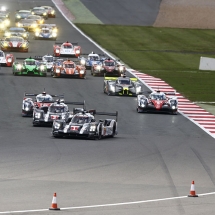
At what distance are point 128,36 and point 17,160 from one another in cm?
5955

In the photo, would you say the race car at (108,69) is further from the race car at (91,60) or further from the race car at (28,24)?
the race car at (28,24)

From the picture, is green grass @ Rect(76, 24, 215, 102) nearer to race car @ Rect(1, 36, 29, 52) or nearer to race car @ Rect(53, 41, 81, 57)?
race car @ Rect(53, 41, 81, 57)

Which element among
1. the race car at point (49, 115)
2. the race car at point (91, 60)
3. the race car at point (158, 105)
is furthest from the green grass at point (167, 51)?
the race car at point (49, 115)

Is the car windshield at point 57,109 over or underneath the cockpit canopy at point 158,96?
underneath

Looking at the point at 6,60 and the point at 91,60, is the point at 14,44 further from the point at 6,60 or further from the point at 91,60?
the point at 91,60

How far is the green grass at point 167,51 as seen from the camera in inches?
2557

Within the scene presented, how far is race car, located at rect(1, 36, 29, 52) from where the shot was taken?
253 ft

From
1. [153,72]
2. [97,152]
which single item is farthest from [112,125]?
[153,72]

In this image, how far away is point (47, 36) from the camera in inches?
3423

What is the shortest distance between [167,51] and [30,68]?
70.8ft

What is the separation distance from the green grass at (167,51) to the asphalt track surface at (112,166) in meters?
13.4

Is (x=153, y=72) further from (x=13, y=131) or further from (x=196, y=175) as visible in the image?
(x=196, y=175)

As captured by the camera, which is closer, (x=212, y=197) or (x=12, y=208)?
(x=12, y=208)

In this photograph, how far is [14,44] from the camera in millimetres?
77312
